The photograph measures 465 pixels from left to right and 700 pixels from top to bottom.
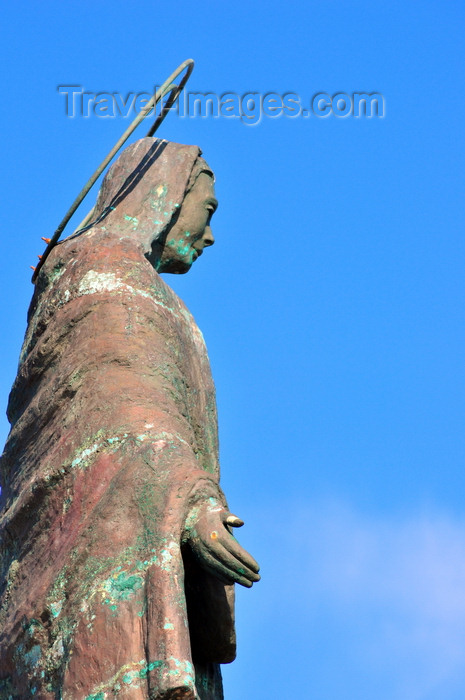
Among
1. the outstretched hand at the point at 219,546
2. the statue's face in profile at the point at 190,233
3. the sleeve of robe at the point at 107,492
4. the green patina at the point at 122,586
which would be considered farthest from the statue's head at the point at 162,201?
the green patina at the point at 122,586

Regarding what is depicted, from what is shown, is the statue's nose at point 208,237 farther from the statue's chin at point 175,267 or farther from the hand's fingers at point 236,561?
the hand's fingers at point 236,561

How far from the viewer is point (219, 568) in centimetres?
642

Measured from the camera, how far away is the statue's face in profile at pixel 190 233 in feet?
28.6

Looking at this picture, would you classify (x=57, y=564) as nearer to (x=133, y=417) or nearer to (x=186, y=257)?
(x=133, y=417)

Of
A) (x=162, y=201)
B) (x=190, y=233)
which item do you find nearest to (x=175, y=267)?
(x=190, y=233)

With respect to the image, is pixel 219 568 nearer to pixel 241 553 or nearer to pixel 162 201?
pixel 241 553

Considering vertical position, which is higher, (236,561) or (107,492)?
(107,492)

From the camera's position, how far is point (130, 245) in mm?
8250

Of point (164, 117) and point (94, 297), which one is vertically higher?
point (164, 117)

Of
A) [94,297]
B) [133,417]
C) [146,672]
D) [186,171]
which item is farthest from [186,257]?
[146,672]

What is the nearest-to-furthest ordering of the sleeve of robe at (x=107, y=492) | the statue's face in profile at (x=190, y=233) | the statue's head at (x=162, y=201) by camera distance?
the sleeve of robe at (x=107, y=492), the statue's head at (x=162, y=201), the statue's face in profile at (x=190, y=233)

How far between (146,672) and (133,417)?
1397mm

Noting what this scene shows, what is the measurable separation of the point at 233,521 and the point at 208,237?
2829 mm

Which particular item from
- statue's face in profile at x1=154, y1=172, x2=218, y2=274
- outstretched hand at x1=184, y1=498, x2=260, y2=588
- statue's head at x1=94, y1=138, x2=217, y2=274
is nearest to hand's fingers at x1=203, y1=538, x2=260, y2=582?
outstretched hand at x1=184, y1=498, x2=260, y2=588
